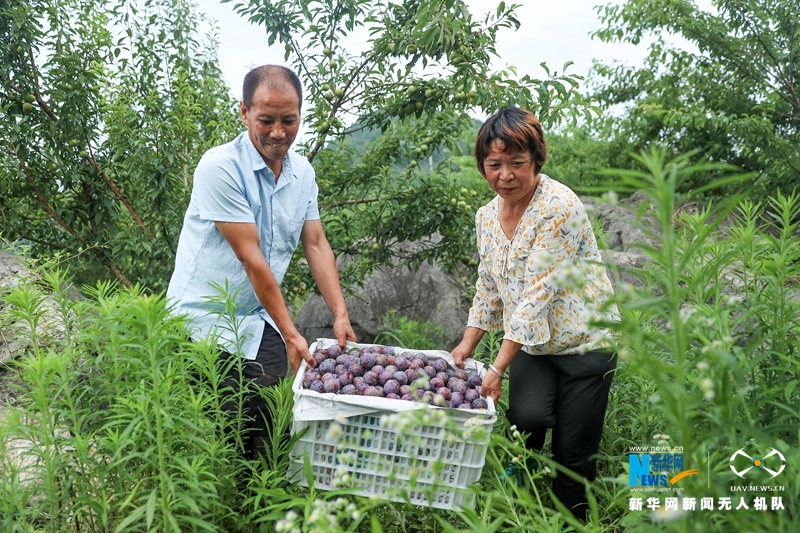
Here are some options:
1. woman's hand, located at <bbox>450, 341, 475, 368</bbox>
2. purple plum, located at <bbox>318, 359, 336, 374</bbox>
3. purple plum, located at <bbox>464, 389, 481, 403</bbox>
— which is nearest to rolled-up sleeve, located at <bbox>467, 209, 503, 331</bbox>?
woman's hand, located at <bbox>450, 341, 475, 368</bbox>

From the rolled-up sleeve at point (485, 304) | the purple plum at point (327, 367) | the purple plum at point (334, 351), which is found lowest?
Answer: the purple plum at point (327, 367)

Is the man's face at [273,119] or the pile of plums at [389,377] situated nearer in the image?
the pile of plums at [389,377]

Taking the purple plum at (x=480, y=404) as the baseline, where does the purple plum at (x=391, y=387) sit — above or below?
above

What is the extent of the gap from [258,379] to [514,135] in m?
1.42

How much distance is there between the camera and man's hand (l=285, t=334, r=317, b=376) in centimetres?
256

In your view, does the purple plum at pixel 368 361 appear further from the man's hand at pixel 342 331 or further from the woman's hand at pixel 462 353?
the woman's hand at pixel 462 353

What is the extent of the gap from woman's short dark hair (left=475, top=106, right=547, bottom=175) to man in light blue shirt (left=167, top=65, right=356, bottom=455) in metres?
0.79

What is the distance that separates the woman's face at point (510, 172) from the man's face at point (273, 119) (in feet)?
2.72

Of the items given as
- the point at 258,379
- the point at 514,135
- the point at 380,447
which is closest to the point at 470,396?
the point at 380,447

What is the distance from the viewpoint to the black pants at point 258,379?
258 centimetres
